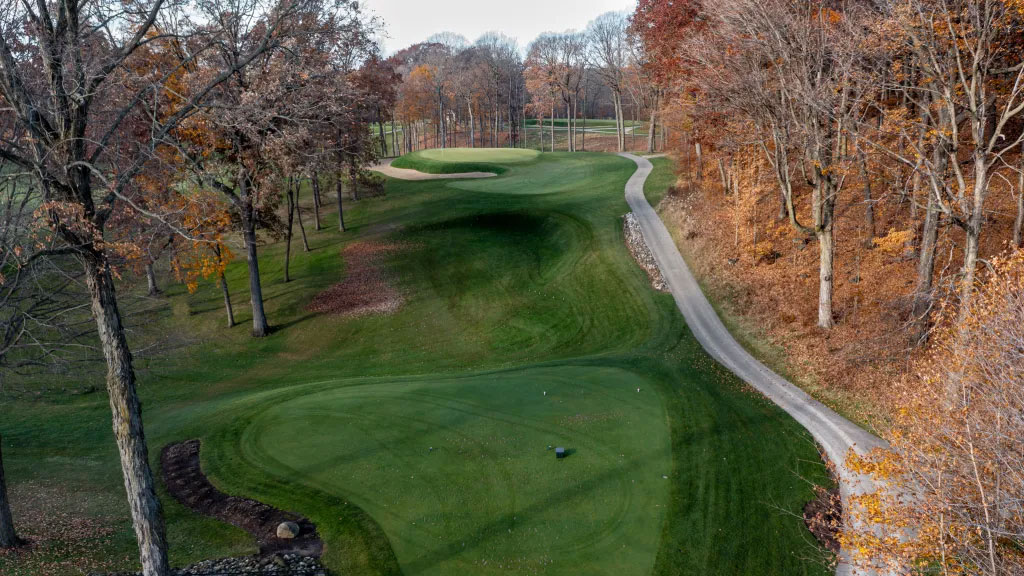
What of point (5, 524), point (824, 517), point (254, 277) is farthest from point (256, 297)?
point (824, 517)

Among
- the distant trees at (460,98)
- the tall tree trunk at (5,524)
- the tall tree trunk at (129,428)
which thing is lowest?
the tall tree trunk at (5,524)

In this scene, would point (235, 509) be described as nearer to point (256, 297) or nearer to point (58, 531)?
point (58, 531)

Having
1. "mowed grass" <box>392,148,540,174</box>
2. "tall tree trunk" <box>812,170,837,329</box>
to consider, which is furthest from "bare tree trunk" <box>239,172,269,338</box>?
"mowed grass" <box>392,148,540,174</box>

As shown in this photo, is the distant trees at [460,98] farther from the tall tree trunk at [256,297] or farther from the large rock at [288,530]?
the large rock at [288,530]

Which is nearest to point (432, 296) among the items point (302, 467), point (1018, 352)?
point (302, 467)

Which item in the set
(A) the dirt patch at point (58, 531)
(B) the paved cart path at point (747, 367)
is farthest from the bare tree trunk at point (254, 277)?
(B) the paved cart path at point (747, 367)
